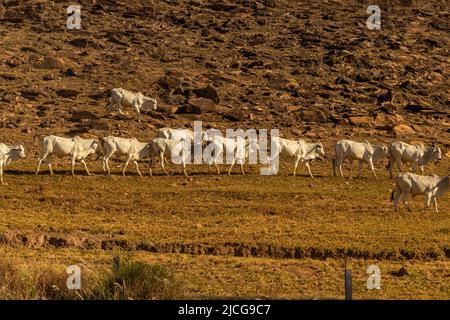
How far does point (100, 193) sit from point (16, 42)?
105 ft

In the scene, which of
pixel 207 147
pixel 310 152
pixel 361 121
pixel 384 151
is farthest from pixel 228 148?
pixel 361 121

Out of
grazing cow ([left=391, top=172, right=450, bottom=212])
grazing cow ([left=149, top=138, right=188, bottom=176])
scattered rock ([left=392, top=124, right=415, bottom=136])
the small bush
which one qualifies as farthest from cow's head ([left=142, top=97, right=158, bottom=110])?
the small bush

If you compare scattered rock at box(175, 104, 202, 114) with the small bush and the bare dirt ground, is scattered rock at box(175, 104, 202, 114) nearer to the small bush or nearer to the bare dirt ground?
the bare dirt ground

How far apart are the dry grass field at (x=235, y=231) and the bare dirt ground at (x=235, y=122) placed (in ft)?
0.22

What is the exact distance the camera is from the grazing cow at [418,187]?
94.6ft

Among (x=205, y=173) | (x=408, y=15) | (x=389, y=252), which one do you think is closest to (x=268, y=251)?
(x=389, y=252)

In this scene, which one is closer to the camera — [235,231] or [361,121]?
[235,231]

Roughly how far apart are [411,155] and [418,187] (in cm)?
750

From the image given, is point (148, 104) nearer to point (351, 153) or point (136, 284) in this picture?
point (351, 153)

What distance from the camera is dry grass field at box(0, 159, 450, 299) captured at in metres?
21.0

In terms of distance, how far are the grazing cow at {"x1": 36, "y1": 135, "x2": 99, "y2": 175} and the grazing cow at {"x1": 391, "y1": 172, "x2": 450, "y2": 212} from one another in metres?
11.9

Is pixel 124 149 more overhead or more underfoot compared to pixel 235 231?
more overhead

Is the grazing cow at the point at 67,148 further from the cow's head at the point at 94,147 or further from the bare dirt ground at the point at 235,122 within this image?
the bare dirt ground at the point at 235,122

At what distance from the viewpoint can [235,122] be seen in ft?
157
